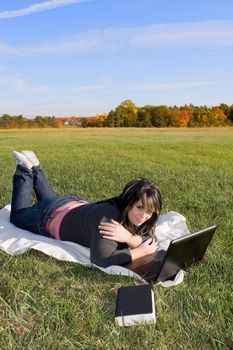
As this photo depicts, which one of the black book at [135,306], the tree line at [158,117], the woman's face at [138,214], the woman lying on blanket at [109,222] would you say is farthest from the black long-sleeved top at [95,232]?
the tree line at [158,117]

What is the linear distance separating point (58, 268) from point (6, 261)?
53 cm

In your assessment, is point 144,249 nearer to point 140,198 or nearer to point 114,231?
point 114,231

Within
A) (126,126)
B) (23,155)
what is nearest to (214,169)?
(23,155)

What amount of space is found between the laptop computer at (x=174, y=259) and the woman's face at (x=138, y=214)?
370mm

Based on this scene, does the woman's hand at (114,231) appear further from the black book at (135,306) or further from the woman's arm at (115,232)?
the black book at (135,306)

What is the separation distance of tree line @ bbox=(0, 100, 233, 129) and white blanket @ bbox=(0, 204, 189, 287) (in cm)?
5228

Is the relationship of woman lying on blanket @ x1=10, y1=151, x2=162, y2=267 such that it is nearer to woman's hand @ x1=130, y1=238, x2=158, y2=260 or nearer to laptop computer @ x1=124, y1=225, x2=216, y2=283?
woman's hand @ x1=130, y1=238, x2=158, y2=260

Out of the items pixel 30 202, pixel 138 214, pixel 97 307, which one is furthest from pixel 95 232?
pixel 30 202

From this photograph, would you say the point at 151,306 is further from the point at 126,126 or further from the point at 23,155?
the point at 126,126

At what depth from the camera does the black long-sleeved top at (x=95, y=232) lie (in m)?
4.36

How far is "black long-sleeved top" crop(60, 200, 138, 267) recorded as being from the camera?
4.36 m

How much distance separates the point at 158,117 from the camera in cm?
6309

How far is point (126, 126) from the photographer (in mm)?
61406

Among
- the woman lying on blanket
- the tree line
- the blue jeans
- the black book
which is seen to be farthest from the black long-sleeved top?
the tree line
